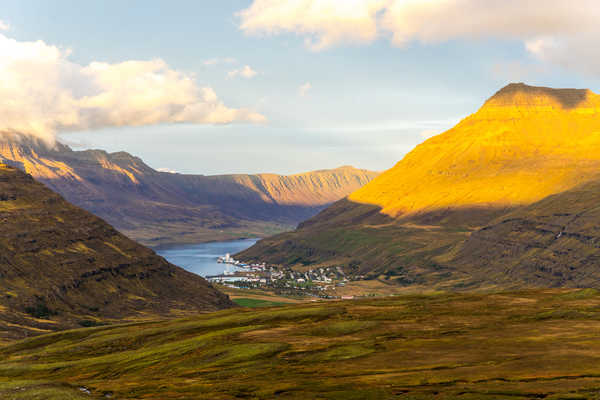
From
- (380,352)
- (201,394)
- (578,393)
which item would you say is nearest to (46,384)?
(201,394)

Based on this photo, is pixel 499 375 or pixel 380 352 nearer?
pixel 499 375

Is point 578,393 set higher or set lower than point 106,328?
higher

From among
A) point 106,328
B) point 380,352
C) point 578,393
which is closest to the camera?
point 578,393

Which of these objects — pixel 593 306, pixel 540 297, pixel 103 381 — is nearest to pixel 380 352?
pixel 103 381

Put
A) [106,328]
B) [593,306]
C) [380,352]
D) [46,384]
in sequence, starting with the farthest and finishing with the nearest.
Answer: [106,328] → [593,306] → [380,352] → [46,384]

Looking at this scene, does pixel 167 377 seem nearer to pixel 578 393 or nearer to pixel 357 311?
pixel 578 393

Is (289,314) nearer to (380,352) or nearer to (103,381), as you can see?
(380,352)
